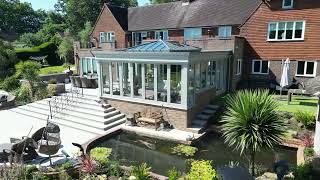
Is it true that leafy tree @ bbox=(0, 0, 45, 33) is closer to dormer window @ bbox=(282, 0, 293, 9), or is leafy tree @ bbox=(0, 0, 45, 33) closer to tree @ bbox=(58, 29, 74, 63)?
tree @ bbox=(58, 29, 74, 63)

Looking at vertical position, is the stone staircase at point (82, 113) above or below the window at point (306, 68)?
below

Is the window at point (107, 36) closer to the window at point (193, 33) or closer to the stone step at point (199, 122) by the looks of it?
the window at point (193, 33)

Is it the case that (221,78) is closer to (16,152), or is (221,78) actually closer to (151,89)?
(151,89)

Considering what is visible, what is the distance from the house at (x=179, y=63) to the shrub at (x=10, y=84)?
679 cm

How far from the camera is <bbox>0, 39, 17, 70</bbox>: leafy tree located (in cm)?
3278

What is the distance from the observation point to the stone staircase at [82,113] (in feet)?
56.2

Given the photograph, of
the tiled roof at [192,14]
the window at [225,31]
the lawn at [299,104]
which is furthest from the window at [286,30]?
the lawn at [299,104]

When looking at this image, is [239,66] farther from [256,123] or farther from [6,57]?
[6,57]

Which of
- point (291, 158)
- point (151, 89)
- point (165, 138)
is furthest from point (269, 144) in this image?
point (151, 89)

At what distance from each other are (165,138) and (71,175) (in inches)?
252

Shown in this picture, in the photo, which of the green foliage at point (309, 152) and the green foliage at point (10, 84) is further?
the green foliage at point (10, 84)

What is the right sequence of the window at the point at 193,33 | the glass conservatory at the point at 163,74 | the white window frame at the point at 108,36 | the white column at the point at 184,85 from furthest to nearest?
the white window frame at the point at 108,36
the window at the point at 193,33
the glass conservatory at the point at 163,74
the white column at the point at 184,85

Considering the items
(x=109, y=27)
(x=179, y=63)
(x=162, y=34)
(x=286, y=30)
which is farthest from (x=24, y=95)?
(x=286, y=30)

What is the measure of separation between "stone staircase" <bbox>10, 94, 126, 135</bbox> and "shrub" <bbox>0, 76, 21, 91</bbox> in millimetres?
5880
